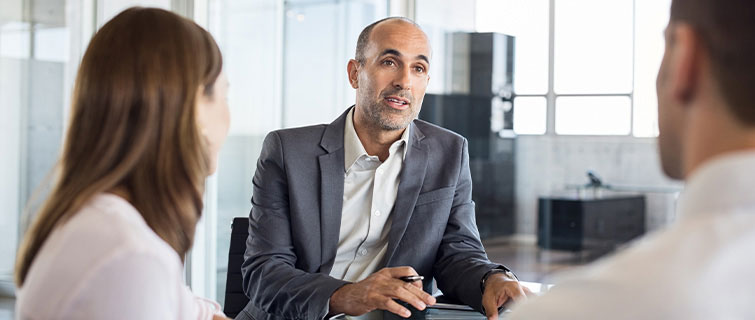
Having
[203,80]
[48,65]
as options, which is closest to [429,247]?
[203,80]

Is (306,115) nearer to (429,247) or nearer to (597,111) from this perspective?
(597,111)

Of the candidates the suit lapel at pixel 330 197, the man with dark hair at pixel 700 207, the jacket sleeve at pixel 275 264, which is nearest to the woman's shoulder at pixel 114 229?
the man with dark hair at pixel 700 207

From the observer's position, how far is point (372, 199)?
226 centimetres

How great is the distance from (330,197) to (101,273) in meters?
1.30

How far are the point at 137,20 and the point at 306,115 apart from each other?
370 centimetres

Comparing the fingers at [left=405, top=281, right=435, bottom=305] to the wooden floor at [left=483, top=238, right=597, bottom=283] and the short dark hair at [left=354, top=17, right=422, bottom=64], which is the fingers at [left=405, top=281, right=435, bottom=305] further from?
the wooden floor at [left=483, top=238, right=597, bottom=283]

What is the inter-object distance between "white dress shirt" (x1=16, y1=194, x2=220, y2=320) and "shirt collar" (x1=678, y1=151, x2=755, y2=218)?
0.63 meters

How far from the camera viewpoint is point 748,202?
678 millimetres

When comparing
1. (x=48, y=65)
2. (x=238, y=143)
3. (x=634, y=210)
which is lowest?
(x=634, y=210)

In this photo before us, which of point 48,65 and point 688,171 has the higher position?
point 48,65

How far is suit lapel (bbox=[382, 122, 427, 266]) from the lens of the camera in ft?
7.20

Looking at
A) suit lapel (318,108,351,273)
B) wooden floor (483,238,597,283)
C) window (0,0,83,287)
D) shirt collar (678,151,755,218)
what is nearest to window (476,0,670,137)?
wooden floor (483,238,597,283)

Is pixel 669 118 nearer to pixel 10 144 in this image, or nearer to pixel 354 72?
pixel 354 72

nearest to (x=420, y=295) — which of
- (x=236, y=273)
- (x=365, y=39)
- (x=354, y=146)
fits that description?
(x=354, y=146)
